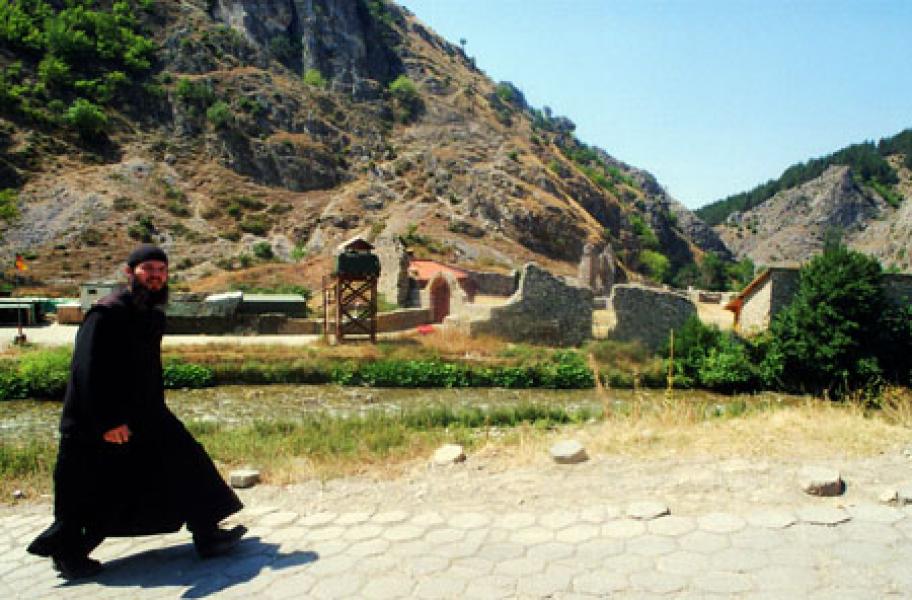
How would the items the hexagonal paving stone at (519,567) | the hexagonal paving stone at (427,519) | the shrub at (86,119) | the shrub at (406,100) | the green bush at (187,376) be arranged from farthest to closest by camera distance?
the shrub at (406,100), the shrub at (86,119), the green bush at (187,376), the hexagonal paving stone at (427,519), the hexagonal paving stone at (519,567)

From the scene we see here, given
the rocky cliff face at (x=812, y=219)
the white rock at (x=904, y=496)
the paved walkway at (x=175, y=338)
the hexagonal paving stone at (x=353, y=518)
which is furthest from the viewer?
the rocky cliff face at (x=812, y=219)

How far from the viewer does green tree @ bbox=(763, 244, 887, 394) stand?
16812 mm

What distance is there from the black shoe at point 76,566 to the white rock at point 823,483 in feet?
16.7

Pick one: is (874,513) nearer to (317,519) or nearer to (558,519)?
(558,519)

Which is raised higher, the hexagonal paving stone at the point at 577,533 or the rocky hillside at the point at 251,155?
the rocky hillside at the point at 251,155

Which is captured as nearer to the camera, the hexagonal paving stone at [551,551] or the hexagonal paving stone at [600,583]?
the hexagonal paving stone at [600,583]

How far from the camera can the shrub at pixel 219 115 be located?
64062mm

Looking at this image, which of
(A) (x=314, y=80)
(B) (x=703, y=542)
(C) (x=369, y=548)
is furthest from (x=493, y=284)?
(A) (x=314, y=80)

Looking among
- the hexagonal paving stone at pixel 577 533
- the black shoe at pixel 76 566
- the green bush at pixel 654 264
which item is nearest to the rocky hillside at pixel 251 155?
the green bush at pixel 654 264

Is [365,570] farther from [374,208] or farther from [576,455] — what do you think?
[374,208]

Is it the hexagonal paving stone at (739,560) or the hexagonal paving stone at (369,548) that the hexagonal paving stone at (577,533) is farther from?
the hexagonal paving stone at (369,548)

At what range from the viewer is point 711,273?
82.8 metres

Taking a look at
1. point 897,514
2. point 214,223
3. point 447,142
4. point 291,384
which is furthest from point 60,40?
point 897,514

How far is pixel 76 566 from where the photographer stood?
4.04 meters
